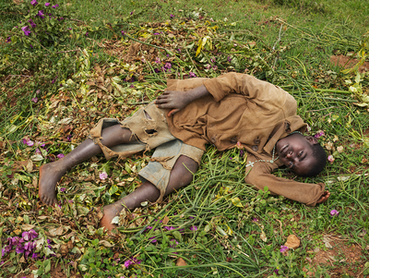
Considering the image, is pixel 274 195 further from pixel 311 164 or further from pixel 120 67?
pixel 120 67

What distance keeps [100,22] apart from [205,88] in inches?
82.6

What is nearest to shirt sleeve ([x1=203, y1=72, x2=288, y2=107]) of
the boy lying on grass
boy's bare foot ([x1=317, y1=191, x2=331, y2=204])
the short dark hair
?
the boy lying on grass

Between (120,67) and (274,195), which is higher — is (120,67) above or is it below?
above

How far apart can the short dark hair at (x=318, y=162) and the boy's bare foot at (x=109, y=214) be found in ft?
5.16

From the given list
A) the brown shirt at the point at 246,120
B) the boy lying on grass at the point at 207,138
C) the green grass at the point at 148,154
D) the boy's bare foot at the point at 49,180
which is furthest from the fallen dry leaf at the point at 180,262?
the boy's bare foot at the point at 49,180

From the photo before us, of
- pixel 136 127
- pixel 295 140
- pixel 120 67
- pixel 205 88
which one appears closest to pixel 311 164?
pixel 295 140

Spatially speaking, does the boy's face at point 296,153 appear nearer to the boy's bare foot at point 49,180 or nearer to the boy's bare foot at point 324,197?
the boy's bare foot at point 324,197

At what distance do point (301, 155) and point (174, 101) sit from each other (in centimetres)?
116

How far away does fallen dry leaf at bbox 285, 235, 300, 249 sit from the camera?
2443 millimetres

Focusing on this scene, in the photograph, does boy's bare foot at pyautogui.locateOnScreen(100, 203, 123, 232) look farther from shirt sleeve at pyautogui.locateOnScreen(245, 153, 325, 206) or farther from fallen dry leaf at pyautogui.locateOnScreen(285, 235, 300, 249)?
fallen dry leaf at pyautogui.locateOnScreen(285, 235, 300, 249)

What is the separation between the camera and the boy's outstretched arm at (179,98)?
285cm

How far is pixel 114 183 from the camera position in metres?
2.82

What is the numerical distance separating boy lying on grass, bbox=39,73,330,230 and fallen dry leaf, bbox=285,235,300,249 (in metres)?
0.32

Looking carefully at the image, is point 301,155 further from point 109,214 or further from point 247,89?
point 109,214
